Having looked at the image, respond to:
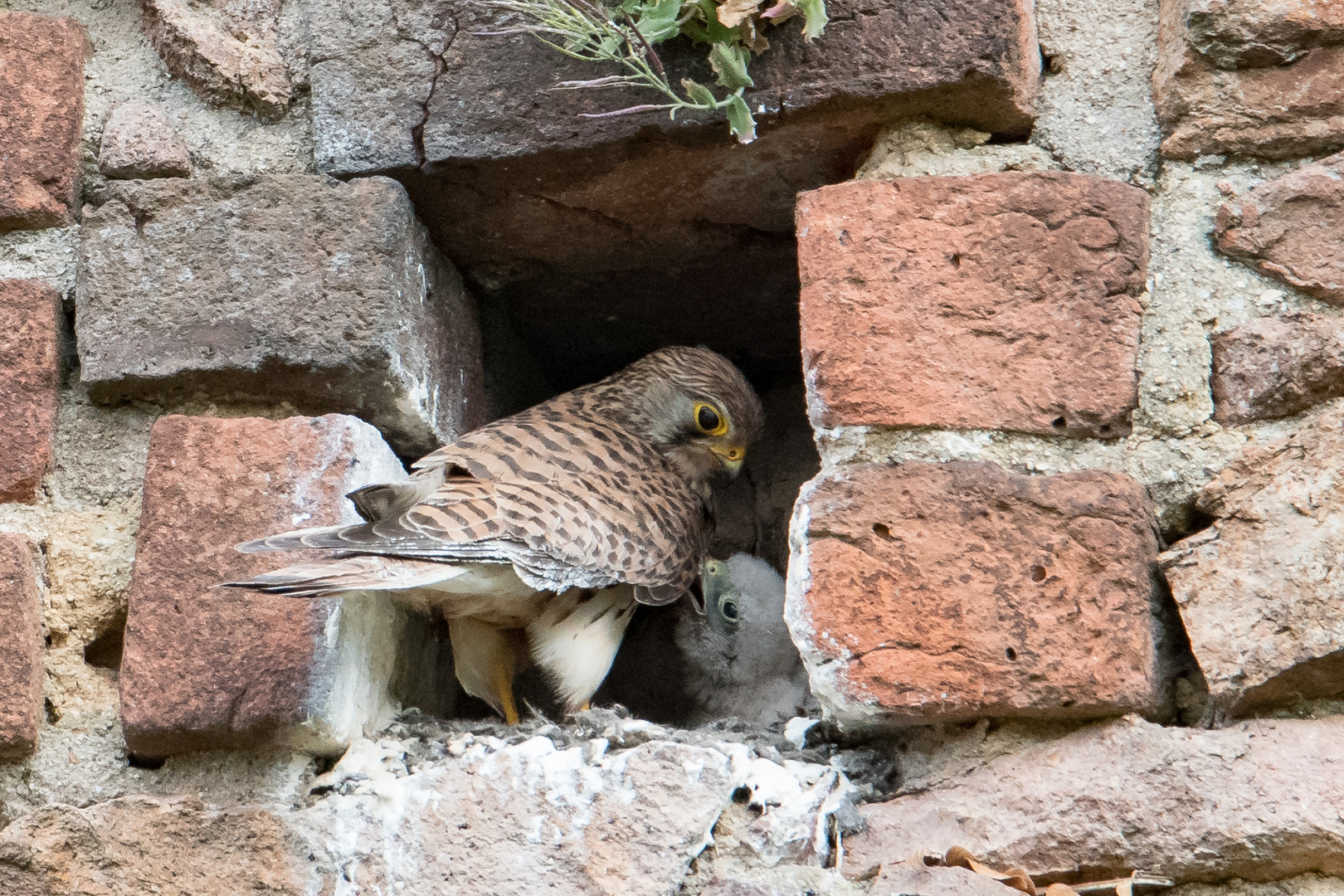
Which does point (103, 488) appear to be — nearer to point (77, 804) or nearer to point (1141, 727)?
point (77, 804)

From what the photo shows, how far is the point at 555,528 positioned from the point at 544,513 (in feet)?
0.11

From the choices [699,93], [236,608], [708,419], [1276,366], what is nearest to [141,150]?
[236,608]

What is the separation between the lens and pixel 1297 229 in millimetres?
1727

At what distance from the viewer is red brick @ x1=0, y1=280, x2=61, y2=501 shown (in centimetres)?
192

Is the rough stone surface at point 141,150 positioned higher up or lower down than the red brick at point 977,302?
higher up

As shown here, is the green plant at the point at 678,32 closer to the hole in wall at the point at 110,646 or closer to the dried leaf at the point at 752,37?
the dried leaf at the point at 752,37

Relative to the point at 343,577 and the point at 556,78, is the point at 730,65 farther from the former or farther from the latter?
the point at 343,577

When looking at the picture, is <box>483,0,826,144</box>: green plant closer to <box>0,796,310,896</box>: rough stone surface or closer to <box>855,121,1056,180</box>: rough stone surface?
<box>855,121,1056,180</box>: rough stone surface

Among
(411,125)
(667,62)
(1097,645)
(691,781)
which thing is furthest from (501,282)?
(1097,645)

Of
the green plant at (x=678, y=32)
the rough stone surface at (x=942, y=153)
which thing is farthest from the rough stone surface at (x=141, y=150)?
the rough stone surface at (x=942, y=153)

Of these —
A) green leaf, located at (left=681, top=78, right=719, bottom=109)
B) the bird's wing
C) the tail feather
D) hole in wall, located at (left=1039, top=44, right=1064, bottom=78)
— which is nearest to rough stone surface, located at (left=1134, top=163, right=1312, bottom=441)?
hole in wall, located at (left=1039, top=44, right=1064, bottom=78)

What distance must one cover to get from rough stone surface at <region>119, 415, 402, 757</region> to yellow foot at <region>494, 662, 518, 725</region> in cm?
42

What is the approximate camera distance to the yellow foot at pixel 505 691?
7.76 ft

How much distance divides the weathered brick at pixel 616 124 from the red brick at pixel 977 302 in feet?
Answer: 0.51
